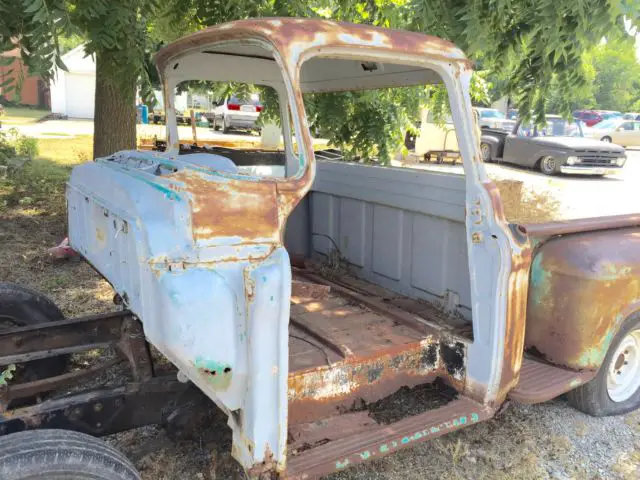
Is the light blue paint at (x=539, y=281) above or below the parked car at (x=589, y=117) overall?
below

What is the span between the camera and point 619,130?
26438 millimetres

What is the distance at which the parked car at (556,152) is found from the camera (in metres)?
15.8

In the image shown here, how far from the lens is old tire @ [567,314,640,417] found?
11.2 ft

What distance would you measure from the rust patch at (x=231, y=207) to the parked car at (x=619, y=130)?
27659 mm

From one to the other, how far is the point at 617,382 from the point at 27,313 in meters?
3.81

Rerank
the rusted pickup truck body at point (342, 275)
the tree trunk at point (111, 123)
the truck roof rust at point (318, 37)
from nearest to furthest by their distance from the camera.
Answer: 1. the rusted pickup truck body at point (342, 275)
2. the truck roof rust at point (318, 37)
3. the tree trunk at point (111, 123)

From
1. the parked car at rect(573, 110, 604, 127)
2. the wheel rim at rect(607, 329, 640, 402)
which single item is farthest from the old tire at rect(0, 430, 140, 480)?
the parked car at rect(573, 110, 604, 127)

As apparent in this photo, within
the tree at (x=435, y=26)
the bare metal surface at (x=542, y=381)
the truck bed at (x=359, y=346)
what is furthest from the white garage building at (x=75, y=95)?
the bare metal surface at (x=542, y=381)

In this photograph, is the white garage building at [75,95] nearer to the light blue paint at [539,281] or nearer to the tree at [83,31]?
the tree at [83,31]

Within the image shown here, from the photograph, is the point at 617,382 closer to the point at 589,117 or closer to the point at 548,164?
the point at 548,164

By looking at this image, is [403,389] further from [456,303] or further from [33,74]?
[33,74]

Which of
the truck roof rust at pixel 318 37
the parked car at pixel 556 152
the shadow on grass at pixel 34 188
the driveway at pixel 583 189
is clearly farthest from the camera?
the parked car at pixel 556 152

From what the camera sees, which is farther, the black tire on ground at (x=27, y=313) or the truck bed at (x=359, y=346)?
the black tire on ground at (x=27, y=313)

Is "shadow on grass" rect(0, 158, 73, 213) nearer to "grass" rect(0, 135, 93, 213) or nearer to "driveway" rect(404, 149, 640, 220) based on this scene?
"grass" rect(0, 135, 93, 213)
